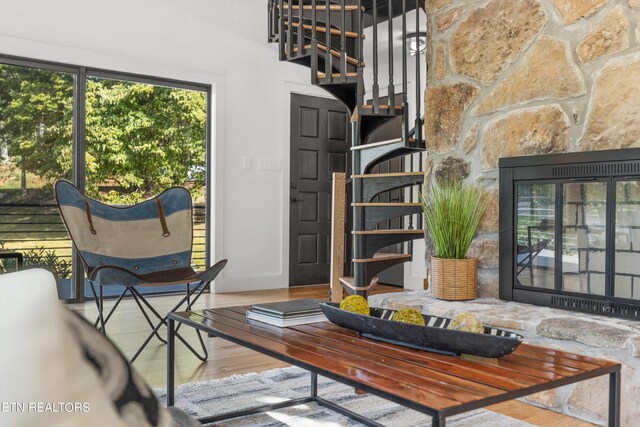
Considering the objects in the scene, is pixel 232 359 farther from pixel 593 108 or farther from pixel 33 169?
pixel 33 169

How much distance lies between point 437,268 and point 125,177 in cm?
570

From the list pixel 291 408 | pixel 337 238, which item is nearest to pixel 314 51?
pixel 337 238

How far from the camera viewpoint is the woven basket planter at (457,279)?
3.02 meters

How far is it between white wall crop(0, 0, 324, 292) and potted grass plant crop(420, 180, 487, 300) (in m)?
2.92

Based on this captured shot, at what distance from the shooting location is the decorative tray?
1.43 m

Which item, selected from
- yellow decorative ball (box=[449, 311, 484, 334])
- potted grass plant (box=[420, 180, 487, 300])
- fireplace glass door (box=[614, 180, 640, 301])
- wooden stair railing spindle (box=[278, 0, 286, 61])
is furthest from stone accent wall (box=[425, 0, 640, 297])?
yellow decorative ball (box=[449, 311, 484, 334])

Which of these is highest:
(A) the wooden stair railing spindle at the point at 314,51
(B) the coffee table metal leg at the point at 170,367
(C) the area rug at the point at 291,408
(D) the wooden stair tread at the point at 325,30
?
(D) the wooden stair tread at the point at 325,30

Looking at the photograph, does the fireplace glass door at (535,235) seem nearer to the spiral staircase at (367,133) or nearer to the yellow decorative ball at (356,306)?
the spiral staircase at (367,133)

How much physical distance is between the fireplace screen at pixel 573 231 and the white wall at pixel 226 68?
3.22 meters

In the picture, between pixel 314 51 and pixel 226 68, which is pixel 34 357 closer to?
pixel 314 51

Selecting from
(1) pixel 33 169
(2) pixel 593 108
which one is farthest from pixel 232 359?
(1) pixel 33 169

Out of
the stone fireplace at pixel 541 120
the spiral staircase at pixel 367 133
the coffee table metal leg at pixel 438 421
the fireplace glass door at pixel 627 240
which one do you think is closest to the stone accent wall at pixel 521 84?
the stone fireplace at pixel 541 120

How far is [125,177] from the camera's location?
7734mm

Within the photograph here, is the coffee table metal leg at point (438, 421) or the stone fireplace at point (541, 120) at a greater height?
the stone fireplace at point (541, 120)
